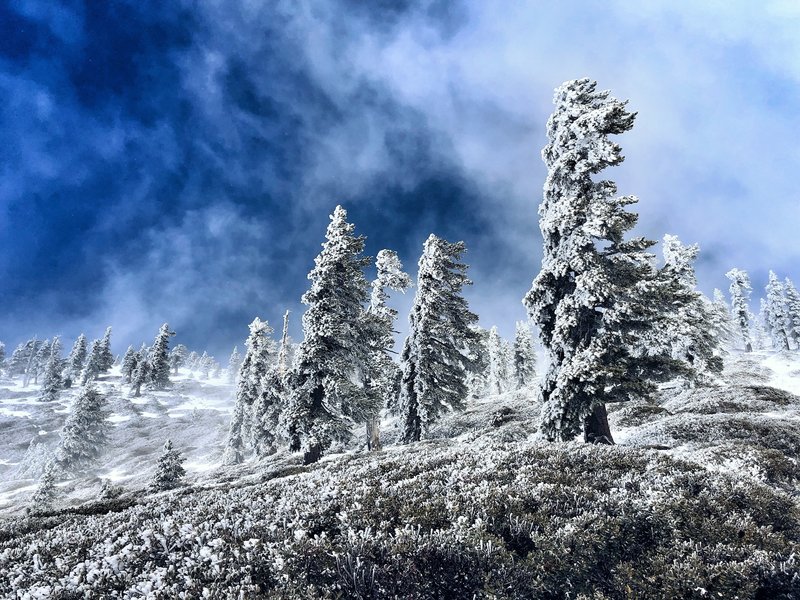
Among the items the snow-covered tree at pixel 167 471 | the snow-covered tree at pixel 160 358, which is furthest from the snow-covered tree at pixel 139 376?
the snow-covered tree at pixel 167 471

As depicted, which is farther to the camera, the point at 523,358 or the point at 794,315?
the point at 523,358

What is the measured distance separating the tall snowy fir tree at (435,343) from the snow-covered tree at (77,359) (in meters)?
112

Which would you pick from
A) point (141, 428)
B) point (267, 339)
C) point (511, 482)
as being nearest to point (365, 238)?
point (511, 482)

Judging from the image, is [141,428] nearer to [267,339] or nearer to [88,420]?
[88,420]

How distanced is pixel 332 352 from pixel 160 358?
86.8 metres

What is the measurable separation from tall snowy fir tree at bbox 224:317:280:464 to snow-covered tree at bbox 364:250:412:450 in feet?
63.4

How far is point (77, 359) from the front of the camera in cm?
10394

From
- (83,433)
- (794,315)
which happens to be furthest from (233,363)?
(794,315)

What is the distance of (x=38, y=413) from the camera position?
81312 millimetres

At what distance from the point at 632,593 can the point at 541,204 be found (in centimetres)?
1539

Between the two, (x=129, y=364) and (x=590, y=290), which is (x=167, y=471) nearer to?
(x=590, y=290)

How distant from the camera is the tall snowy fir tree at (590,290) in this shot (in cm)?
1391

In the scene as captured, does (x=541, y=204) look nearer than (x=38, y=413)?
Yes

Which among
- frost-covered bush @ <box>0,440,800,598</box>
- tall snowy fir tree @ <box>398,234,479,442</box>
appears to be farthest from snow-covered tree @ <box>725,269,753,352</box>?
frost-covered bush @ <box>0,440,800,598</box>
